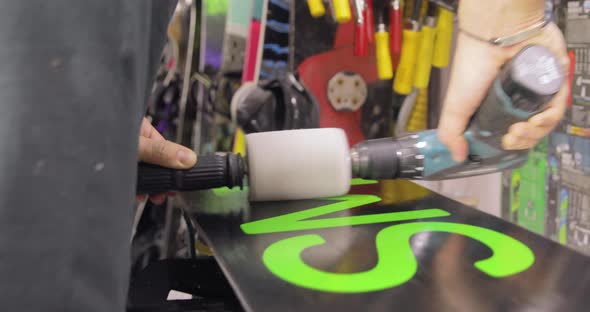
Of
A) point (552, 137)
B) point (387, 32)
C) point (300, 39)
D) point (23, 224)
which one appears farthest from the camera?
point (300, 39)

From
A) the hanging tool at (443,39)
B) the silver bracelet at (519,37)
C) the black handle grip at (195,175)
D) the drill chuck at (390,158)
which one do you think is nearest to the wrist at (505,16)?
the silver bracelet at (519,37)

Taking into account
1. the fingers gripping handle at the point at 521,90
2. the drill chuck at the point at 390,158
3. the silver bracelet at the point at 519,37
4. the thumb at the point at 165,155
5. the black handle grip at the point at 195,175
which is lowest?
the black handle grip at the point at 195,175

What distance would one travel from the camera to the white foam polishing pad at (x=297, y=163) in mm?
606

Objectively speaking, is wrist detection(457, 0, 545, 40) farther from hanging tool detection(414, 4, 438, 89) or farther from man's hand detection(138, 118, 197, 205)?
hanging tool detection(414, 4, 438, 89)

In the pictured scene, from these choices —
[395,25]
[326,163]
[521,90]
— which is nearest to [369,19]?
[395,25]

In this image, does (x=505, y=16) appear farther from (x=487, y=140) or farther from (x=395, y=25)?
(x=395, y=25)

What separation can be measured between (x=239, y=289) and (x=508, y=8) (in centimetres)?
33

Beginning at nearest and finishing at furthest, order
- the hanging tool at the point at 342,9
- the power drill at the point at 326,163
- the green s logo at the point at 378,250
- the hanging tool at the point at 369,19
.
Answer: the green s logo at the point at 378,250 < the power drill at the point at 326,163 < the hanging tool at the point at 342,9 < the hanging tool at the point at 369,19

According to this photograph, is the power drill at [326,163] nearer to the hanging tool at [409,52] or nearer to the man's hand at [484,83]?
the man's hand at [484,83]

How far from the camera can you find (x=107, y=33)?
0.98 feet

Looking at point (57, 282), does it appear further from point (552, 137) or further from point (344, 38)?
point (344, 38)

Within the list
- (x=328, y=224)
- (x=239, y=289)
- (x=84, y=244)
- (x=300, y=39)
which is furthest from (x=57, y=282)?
(x=300, y=39)

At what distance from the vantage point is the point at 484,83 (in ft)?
1.49

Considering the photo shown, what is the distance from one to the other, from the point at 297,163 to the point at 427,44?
475mm
